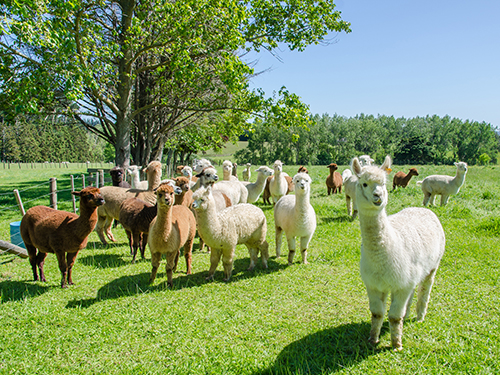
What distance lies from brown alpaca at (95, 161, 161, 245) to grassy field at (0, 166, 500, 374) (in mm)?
1433

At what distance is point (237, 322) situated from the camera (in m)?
4.10

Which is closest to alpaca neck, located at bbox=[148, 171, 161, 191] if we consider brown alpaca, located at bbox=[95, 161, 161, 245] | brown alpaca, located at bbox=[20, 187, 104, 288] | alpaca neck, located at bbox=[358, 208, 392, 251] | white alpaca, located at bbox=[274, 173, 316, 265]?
brown alpaca, located at bbox=[95, 161, 161, 245]

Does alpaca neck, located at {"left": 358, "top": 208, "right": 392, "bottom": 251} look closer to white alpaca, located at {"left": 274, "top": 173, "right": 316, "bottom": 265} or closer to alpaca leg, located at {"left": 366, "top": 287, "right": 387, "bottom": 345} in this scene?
alpaca leg, located at {"left": 366, "top": 287, "right": 387, "bottom": 345}

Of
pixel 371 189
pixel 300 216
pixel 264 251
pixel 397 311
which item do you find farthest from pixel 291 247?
pixel 371 189

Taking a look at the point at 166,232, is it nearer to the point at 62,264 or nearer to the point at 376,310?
the point at 62,264

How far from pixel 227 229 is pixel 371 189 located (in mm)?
2858

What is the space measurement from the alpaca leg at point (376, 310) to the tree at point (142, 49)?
827 centimetres

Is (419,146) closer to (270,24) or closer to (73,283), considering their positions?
(270,24)

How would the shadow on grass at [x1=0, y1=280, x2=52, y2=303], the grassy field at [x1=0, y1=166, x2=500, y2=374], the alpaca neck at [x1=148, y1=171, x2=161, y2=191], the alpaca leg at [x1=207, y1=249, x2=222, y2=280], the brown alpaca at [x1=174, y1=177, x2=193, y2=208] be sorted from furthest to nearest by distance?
the alpaca neck at [x1=148, y1=171, x2=161, y2=191] < the brown alpaca at [x1=174, y1=177, x2=193, y2=208] < the alpaca leg at [x1=207, y1=249, x2=222, y2=280] < the shadow on grass at [x1=0, y1=280, x2=52, y2=303] < the grassy field at [x1=0, y1=166, x2=500, y2=374]

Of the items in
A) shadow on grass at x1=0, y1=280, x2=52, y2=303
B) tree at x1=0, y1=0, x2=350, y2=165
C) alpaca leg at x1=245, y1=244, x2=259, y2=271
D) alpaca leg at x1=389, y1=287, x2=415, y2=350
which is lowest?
shadow on grass at x1=0, y1=280, x2=52, y2=303

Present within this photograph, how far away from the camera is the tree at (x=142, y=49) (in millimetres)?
8328

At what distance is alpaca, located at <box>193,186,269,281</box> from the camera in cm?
509

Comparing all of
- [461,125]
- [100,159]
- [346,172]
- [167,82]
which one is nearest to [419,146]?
[461,125]

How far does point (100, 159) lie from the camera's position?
342ft
